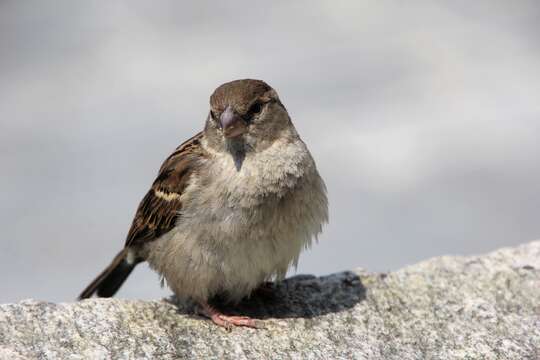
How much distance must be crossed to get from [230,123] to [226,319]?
892mm

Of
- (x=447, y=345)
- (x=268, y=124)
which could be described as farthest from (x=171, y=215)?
(x=447, y=345)

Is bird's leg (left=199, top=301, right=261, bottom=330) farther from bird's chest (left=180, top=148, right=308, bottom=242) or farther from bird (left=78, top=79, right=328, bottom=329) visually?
bird's chest (left=180, top=148, right=308, bottom=242)

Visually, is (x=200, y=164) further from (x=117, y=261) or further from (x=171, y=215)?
(x=117, y=261)

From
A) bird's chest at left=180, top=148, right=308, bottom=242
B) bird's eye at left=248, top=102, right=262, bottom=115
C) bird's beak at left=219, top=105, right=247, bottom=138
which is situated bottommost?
bird's chest at left=180, top=148, right=308, bottom=242

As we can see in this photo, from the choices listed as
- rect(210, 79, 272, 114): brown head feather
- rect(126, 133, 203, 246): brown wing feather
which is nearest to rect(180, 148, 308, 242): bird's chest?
rect(126, 133, 203, 246): brown wing feather

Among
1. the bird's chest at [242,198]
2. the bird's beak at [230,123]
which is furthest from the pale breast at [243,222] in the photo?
Result: the bird's beak at [230,123]

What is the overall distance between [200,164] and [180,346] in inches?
33.8

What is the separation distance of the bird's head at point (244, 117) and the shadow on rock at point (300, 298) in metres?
0.79

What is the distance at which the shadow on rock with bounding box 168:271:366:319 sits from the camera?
457cm

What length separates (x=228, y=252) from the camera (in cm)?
425

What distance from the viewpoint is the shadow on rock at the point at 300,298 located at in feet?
15.0

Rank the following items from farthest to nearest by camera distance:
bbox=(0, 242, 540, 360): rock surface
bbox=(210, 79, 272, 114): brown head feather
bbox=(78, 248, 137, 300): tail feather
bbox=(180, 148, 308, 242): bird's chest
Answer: bbox=(78, 248, 137, 300): tail feather < bbox=(210, 79, 272, 114): brown head feather < bbox=(180, 148, 308, 242): bird's chest < bbox=(0, 242, 540, 360): rock surface

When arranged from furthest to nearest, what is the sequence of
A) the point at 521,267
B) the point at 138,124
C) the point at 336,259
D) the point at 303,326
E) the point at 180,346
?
the point at 138,124 < the point at 336,259 < the point at 521,267 < the point at 303,326 < the point at 180,346

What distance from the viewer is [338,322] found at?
4.45 metres
